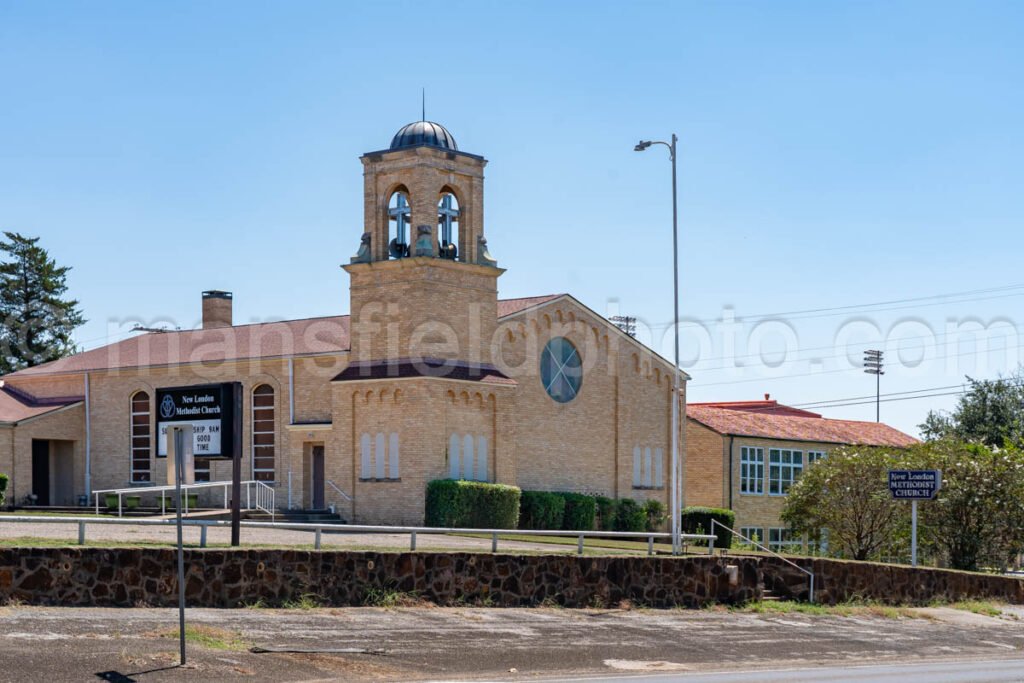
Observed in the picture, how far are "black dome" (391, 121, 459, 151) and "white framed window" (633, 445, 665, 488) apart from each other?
1293 cm

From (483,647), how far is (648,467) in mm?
26726

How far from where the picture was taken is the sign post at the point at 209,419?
920 inches

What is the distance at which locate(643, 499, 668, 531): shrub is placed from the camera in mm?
46469

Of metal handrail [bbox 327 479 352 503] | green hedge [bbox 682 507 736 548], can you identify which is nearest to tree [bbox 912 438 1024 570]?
green hedge [bbox 682 507 736 548]

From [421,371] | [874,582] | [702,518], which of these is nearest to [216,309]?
[421,371]

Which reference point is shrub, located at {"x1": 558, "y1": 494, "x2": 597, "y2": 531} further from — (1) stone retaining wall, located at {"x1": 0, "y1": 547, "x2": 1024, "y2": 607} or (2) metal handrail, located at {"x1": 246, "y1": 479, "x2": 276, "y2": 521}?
(1) stone retaining wall, located at {"x1": 0, "y1": 547, "x2": 1024, "y2": 607}

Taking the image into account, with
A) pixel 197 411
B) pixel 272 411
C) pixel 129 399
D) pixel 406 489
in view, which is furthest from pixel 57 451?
pixel 197 411

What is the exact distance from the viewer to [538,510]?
1640 inches

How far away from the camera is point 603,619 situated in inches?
1026

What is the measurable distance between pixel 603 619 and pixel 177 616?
8663 mm

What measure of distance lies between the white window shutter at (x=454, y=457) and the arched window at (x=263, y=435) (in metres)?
6.34

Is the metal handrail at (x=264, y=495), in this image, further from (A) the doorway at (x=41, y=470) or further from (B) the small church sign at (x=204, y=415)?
(B) the small church sign at (x=204, y=415)

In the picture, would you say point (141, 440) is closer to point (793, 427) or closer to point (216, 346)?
point (216, 346)

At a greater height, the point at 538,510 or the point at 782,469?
the point at 782,469
